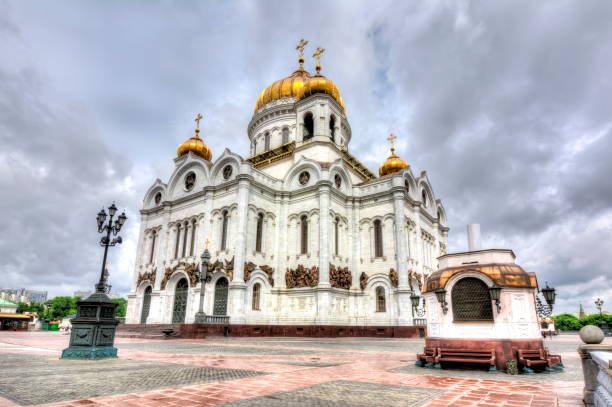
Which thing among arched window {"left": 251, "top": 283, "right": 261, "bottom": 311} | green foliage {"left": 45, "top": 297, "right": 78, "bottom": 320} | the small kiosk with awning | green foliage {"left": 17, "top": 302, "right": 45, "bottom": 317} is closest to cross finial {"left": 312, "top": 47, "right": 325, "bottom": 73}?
arched window {"left": 251, "top": 283, "right": 261, "bottom": 311}

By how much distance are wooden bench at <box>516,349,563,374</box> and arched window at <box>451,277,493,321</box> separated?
36.0 inches

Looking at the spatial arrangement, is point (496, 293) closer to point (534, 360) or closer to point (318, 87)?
point (534, 360)

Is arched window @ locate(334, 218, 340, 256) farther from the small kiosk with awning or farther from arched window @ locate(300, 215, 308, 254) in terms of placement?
the small kiosk with awning

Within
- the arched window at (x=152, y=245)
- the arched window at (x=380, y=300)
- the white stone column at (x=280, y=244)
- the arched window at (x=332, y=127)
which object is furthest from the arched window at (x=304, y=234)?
the arched window at (x=152, y=245)

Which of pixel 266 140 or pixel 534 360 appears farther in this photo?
pixel 266 140

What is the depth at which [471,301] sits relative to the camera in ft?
29.8

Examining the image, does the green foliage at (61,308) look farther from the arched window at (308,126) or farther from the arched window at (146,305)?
the arched window at (308,126)

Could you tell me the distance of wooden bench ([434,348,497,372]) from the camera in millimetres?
8281

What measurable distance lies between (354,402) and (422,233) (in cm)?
2823

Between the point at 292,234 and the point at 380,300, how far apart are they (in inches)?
306

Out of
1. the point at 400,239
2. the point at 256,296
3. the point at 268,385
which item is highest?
the point at 400,239

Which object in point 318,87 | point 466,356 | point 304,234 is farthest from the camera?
point 318,87

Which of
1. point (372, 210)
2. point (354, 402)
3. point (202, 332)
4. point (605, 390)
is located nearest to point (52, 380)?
point (354, 402)

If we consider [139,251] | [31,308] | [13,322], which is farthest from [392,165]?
[31,308]
